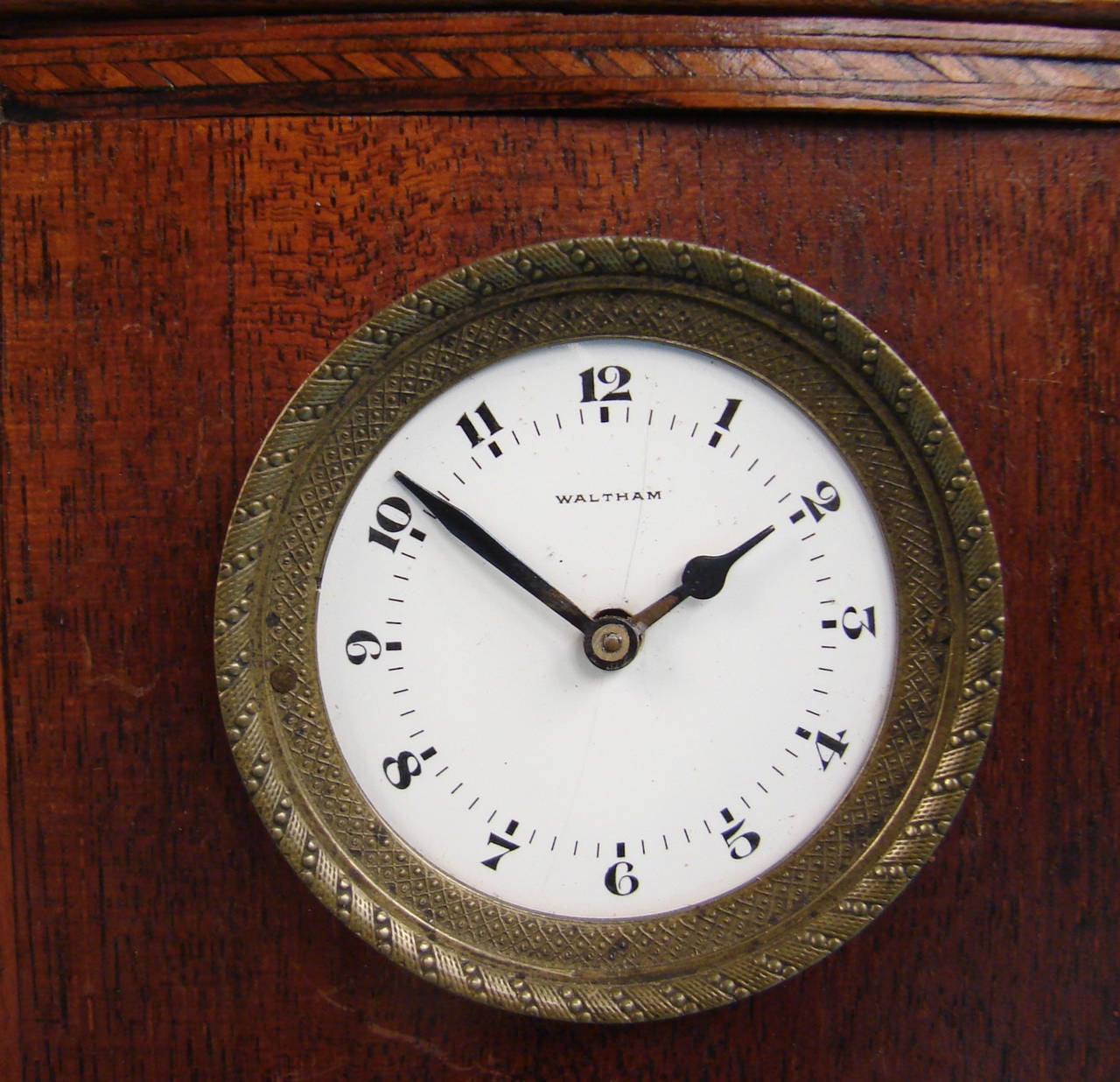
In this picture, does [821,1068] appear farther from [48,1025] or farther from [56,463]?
[56,463]

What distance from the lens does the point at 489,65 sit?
1.90 ft

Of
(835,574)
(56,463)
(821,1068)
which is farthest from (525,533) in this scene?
(821,1068)

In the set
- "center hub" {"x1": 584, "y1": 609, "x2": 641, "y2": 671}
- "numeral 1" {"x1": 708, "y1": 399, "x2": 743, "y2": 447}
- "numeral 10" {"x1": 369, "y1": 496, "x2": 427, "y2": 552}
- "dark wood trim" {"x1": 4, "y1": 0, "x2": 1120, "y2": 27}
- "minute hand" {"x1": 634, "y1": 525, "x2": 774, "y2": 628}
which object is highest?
"dark wood trim" {"x1": 4, "y1": 0, "x2": 1120, "y2": 27}

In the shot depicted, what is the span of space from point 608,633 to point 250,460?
0.24 meters

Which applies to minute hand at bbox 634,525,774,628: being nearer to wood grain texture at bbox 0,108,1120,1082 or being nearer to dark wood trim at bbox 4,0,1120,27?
wood grain texture at bbox 0,108,1120,1082

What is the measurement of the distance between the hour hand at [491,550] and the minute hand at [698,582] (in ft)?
0.12

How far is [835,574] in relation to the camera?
562 millimetres

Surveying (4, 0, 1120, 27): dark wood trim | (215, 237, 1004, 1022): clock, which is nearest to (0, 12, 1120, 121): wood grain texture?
(4, 0, 1120, 27): dark wood trim

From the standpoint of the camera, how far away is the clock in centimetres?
54

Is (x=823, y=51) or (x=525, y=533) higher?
(x=823, y=51)

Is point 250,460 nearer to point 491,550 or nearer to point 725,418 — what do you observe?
point 491,550

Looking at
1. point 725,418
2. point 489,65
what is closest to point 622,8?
point 489,65

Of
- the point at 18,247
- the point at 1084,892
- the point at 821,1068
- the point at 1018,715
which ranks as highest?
the point at 18,247

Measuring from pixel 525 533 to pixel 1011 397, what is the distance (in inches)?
12.9
